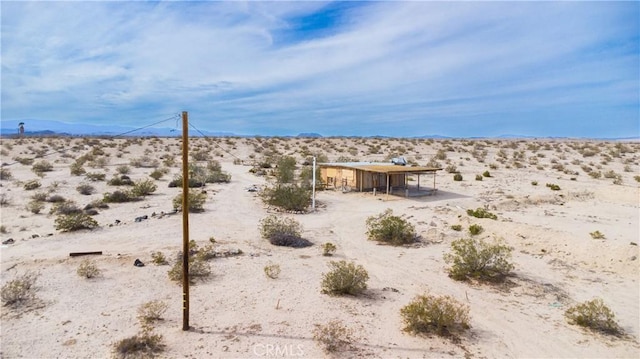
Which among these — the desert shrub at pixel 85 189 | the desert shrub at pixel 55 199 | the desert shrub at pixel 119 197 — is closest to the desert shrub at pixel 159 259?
the desert shrub at pixel 119 197

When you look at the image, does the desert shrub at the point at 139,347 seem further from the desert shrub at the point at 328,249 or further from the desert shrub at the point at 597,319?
the desert shrub at the point at 597,319

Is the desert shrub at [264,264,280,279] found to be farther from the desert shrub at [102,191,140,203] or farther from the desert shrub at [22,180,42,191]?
the desert shrub at [22,180,42,191]

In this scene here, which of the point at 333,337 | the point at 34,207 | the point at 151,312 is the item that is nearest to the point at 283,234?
the point at 151,312

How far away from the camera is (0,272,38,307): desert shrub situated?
9500 millimetres

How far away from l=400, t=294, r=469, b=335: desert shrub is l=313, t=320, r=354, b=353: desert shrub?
138cm

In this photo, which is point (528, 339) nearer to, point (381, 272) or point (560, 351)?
point (560, 351)

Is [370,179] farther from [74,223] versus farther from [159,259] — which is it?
[74,223]

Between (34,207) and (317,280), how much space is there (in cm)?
1480

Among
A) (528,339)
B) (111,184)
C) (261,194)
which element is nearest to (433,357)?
(528,339)

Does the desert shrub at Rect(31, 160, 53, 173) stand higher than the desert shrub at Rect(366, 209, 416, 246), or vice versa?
the desert shrub at Rect(31, 160, 53, 173)

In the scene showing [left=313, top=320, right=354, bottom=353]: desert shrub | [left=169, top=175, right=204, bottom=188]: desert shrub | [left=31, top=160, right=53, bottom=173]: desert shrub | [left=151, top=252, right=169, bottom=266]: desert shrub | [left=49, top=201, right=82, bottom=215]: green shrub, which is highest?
[left=31, top=160, right=53, bottom=173]: desert shrub

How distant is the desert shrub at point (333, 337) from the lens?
26.6 feet

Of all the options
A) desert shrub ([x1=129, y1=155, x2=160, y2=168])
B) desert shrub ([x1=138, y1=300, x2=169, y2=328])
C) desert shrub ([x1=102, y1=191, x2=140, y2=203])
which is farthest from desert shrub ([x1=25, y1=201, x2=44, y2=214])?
desert shrub ([x1=129, y1=155, x2=160, y2=168])

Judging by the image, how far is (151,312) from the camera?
901 centimetres
